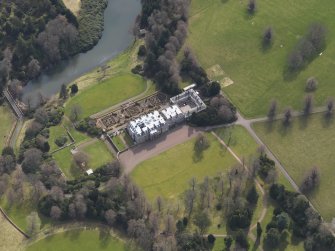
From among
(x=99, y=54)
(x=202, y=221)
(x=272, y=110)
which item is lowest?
(x=202, y=221)

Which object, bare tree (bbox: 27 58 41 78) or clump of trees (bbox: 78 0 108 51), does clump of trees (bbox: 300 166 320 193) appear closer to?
clump of trees (bbox: 78 0 108 51)

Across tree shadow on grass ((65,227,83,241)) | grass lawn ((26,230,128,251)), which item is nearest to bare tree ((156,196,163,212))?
grass lawn ((26,230,128,251))

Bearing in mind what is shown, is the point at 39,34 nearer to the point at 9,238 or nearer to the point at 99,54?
the point at 99,54

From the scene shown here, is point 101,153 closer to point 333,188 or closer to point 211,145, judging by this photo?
point 211,145

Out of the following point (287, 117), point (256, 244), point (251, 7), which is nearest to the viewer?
point (256, 244)

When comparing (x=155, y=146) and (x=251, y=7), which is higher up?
(x=251, y=7)

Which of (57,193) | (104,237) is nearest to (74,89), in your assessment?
(57,193)

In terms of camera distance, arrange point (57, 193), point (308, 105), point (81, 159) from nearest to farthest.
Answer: point (57, 193) → point (81, 159) → point (308, 105)
